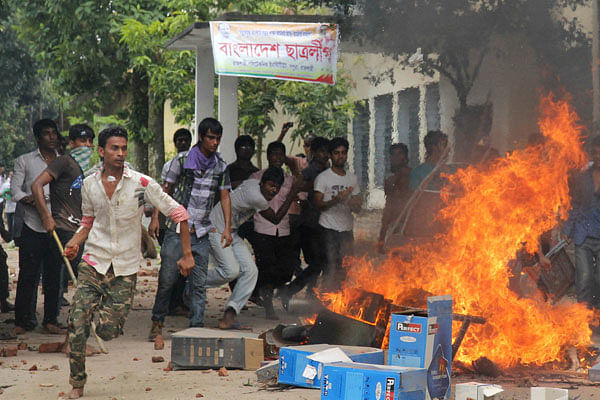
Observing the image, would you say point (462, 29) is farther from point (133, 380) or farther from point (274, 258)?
point (133, 380)

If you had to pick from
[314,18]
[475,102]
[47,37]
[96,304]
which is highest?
[47,37]

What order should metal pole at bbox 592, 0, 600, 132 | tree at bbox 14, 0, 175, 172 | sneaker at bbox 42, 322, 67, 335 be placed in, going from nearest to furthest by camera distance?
sneaker at bbox 42, 322, 67, 335 → metal pole at bbox 592, 0, 600, 132 → tree at bbox 14, 0, 175, 172

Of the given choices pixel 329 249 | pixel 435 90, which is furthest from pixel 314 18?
pixel 329 249

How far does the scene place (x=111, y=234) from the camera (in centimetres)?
636

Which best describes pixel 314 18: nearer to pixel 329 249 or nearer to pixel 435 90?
pixel 435 90

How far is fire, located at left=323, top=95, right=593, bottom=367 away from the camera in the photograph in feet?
24.0

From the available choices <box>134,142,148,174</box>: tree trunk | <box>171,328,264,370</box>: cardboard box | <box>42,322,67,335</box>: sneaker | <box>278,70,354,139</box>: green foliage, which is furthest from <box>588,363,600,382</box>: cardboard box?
<box>134,142,148,174</box>: tree trunk

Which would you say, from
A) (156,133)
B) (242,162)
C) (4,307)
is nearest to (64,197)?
(4,307)

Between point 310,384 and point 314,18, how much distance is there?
221 inches

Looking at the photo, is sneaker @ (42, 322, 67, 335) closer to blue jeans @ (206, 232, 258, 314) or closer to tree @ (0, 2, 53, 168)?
blue jeans @ (206, 232, 258, 314)

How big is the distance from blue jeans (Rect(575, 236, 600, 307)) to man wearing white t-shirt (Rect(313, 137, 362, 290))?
2593mm

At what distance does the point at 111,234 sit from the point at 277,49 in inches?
185

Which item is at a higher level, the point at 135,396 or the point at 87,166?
the point at 87,166

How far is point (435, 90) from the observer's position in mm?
9836
